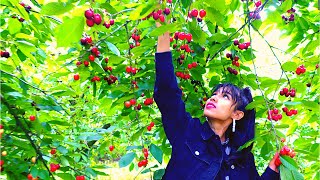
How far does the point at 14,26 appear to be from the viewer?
1.95m

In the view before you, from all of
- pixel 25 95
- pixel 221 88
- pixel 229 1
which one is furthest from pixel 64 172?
pixel 229 1

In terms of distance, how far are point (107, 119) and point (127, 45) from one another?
232cm

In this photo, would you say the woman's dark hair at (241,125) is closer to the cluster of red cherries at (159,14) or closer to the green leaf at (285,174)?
the green leaf at (285,174)

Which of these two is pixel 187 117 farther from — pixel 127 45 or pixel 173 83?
pixel 127 45

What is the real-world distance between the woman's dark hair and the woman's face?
0.02 meters

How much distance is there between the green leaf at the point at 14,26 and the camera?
1929mm

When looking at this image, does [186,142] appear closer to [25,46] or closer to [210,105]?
[210,105]

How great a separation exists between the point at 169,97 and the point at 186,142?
251 millimetres

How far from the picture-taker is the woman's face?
71.3 inches

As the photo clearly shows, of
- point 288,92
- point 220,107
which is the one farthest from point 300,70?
point 220,107

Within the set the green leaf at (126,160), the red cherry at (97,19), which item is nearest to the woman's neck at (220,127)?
the green leaf at (126,160)

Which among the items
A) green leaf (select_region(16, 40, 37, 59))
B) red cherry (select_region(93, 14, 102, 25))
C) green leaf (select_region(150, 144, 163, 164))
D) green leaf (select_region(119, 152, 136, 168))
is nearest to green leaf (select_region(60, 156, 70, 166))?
green leaf (select_region(119, 152, 136, 168))

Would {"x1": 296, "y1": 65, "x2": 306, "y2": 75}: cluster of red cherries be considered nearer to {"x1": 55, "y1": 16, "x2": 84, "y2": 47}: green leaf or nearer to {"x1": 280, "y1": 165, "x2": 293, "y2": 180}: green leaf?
{"x1": 280, "y1": 165, "x2": 293, "y2": 180}: green leaf

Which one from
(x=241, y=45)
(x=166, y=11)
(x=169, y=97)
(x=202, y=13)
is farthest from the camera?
(x=241, y=45)
